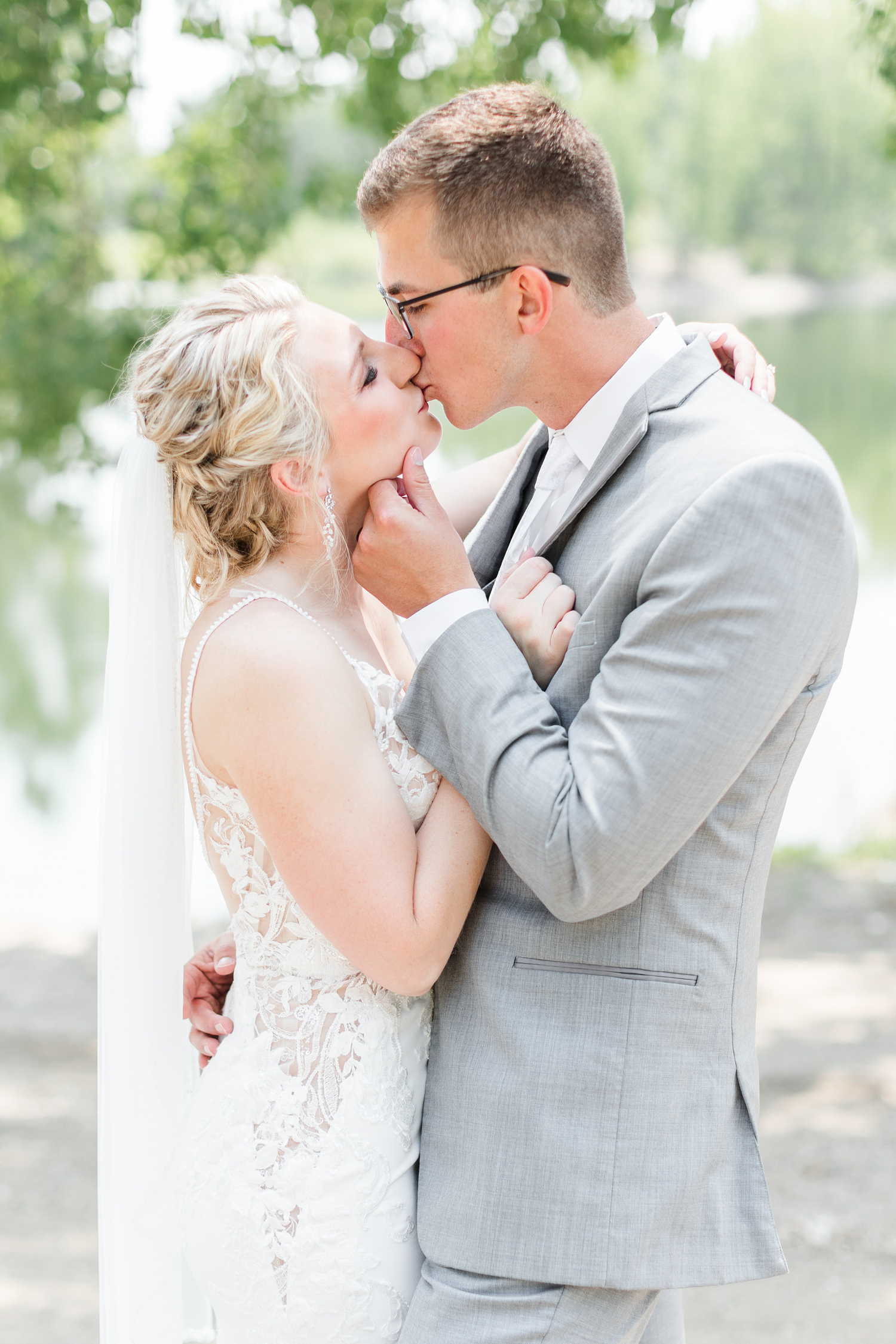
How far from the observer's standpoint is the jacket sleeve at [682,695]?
1630 mm

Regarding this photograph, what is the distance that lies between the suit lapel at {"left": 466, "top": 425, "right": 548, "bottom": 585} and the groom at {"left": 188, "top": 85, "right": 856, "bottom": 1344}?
0.68 ft

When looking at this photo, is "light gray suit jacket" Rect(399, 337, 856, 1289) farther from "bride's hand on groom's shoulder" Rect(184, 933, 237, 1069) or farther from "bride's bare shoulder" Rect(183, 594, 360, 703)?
Answer: "bride's hand on groom's shoulder" Rect(184, 933, 237, 1069)

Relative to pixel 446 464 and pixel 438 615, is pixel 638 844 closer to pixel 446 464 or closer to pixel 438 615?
pixel 438 615

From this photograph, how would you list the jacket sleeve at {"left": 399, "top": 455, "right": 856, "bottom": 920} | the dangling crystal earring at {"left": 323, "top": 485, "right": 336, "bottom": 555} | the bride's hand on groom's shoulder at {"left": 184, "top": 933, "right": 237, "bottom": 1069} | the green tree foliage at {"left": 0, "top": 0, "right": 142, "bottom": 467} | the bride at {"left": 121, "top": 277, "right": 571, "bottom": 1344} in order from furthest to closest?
the green tree foliage at {"left": 0, "top": 0, "right": 142, "bottom": 467} → the bride's hand on groom's shoulder at {"left": 184, "top": 933, "right": 237, "bottom": 1069} → the dangling crystal earring at {"left": 323, "top": 485, "right": 336, "bottom": 555} → the bride at {"left": 121, "top": 277, "right": 571, "bottom": 1344} → the jacket sleeve at {"left": 399, "top": 455, "right": 856, "bottom": 920}

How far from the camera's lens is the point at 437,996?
2.06 metres

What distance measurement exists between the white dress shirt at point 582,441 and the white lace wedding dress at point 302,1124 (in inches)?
14.3

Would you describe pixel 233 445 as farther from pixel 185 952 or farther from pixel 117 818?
pixel 185 952

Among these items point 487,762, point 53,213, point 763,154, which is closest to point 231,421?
point 487,762

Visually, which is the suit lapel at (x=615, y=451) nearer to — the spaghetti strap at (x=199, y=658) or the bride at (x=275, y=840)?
the bride at (x=275, y=840)

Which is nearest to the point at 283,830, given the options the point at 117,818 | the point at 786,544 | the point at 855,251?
the point at 117,818

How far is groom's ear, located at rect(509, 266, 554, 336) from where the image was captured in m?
2.12

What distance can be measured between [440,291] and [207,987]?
133cm

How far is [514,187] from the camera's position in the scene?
210 cm

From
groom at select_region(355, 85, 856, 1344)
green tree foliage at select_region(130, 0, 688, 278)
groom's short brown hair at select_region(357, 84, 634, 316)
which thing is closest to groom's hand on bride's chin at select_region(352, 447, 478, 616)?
groom at select_region(355, 85, 856, 1344)
